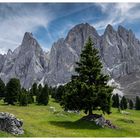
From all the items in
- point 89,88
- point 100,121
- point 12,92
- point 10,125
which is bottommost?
point 10,125

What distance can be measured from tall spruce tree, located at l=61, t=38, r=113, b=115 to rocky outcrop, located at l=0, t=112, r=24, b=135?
11695mm

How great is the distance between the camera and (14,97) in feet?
225

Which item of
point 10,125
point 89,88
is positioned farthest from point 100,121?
point 10,125

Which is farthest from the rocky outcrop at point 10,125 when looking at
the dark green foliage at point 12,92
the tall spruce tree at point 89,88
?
the dark green foliage at point 12,92

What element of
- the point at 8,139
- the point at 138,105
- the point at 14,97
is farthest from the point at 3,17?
the point at 138,105

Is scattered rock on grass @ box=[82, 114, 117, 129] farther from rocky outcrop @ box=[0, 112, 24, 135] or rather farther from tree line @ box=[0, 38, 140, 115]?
rocky outcrop @ box=[0, 112, 24, 135]

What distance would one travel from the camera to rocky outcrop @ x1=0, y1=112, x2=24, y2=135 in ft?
94.5

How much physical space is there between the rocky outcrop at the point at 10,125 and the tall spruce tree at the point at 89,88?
460 inches

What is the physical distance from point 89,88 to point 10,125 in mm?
12960

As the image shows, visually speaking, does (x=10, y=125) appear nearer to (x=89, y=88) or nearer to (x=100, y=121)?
(x=100, y=121)

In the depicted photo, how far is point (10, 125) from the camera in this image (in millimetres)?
29250

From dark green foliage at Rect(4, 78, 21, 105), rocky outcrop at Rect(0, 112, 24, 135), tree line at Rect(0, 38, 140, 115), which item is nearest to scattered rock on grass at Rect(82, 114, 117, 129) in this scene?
tree line at Rect(0, 38, 140, 115)

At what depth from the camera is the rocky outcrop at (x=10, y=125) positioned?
94.5 feet

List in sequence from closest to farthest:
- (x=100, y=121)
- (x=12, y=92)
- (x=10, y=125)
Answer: (x=10, y=125) < (x=100, y=121) < (x=12, y=92)
